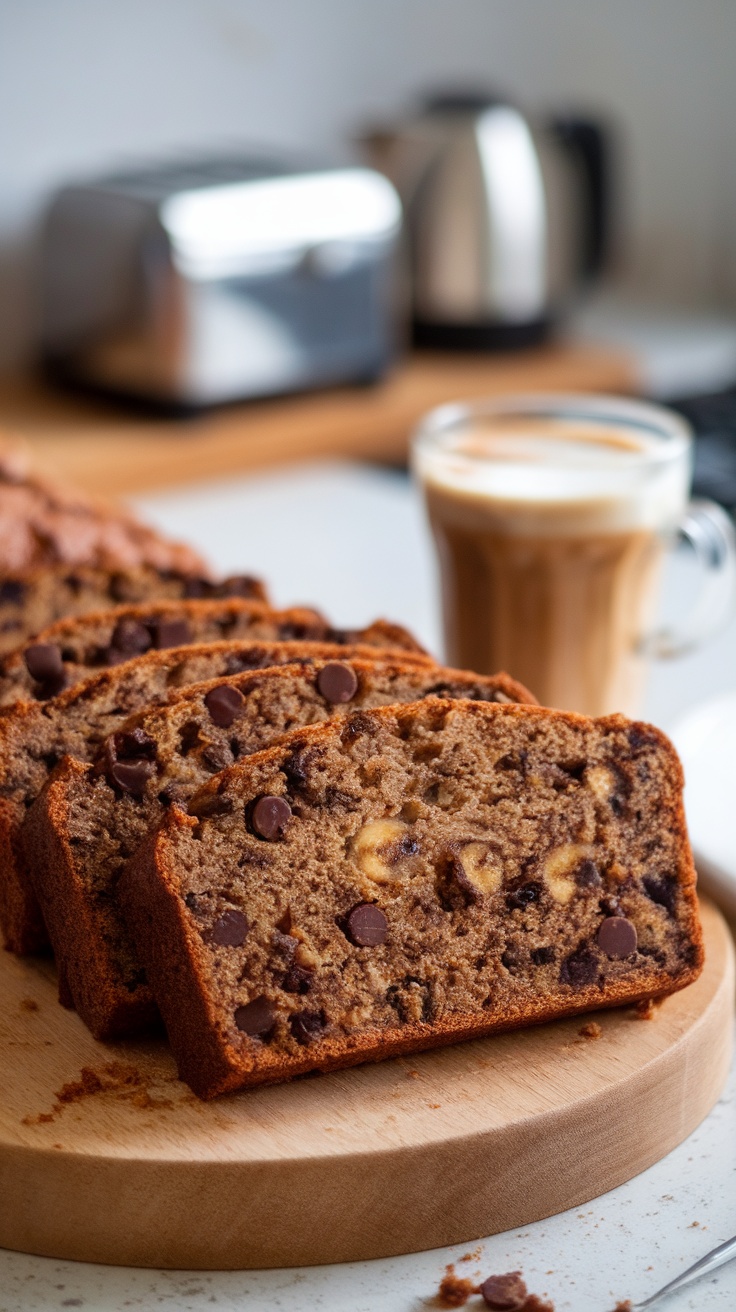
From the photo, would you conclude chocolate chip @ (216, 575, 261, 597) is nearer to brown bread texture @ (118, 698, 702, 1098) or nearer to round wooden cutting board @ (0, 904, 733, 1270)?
brown bread texture @ (118, 698, 702, 1098)

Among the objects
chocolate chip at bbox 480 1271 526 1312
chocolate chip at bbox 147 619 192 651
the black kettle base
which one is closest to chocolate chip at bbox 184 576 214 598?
chocolate chip at bbox 147 619 192 651

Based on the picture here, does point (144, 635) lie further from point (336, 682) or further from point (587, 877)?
point (587, 877)

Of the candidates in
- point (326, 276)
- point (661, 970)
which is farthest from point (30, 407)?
point (661, 970)

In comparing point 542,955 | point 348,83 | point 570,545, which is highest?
point 348,83

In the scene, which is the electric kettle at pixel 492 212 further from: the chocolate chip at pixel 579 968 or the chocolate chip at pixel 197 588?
the chocolate chip at pixel 579 968

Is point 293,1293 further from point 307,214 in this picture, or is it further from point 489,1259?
point 307,214

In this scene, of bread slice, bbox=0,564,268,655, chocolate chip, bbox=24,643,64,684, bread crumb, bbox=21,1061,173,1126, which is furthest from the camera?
bread slice, bbox=0,564,268,655

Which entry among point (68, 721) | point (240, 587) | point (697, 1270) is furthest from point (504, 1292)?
point (240, 587)
